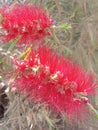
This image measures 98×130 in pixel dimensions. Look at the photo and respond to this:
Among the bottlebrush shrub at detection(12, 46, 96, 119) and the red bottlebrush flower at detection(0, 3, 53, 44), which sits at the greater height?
the red bottlebrush flower at detection(0, 3, 53, 44)

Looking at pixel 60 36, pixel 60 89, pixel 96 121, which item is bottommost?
pixel 96 121

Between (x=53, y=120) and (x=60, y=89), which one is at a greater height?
(x=60, y=89)

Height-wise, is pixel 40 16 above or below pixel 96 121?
above

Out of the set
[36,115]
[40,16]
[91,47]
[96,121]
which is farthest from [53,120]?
[40,16]

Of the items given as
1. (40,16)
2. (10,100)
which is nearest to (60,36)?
(10,100)

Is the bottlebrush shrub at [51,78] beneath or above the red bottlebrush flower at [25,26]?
beneath

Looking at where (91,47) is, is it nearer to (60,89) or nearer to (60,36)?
(60,36)

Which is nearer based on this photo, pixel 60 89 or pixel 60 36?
pixel 60 89

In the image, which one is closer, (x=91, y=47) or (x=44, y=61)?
(x=44, y=61)

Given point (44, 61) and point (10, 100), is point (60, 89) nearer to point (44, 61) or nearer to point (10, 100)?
point (44, 61)
